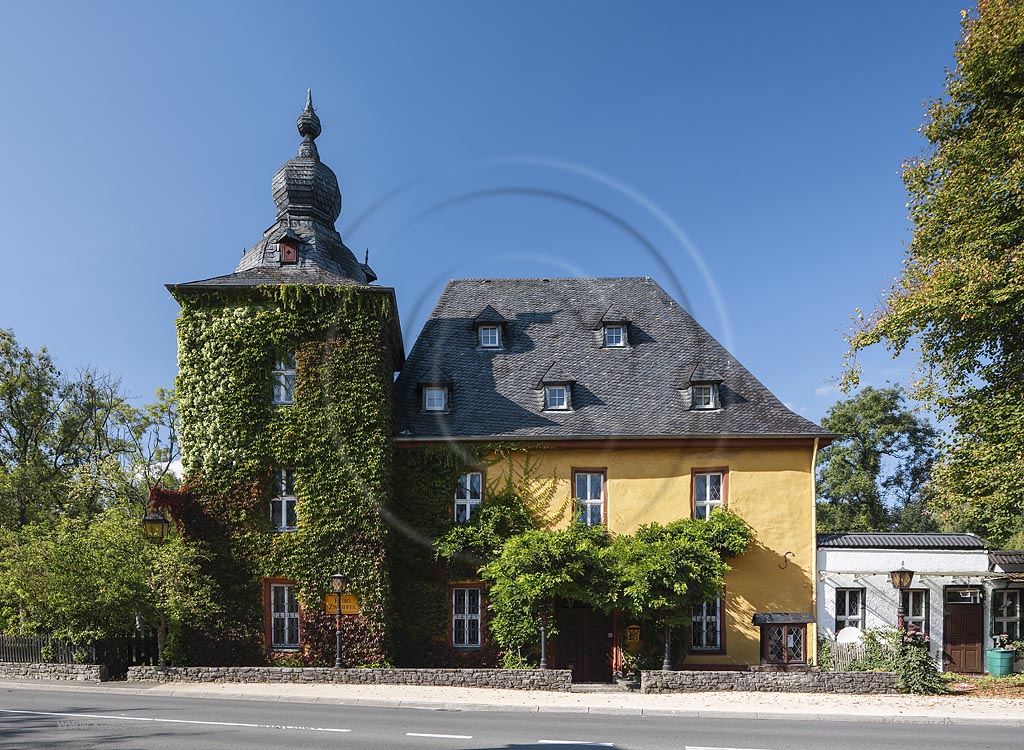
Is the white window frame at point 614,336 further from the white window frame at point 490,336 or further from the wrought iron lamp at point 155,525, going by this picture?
the wrought iron lamp at point 155,525

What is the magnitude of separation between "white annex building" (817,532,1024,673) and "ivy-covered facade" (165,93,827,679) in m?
1.26

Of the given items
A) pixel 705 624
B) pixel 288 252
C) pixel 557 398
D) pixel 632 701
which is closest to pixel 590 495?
pixel 557 398

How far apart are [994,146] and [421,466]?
1893 centimetres

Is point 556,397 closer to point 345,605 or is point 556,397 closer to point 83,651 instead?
point 345,605

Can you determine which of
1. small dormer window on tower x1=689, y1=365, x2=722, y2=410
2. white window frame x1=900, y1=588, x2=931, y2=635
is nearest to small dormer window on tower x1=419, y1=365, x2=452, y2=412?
small dormer window on tower x1=689, y1=365, x2=722, y2=410

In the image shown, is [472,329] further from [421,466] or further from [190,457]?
[190,457]

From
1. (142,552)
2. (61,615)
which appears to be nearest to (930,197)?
(142,552)

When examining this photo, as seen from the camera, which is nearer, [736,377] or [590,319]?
[736,377]

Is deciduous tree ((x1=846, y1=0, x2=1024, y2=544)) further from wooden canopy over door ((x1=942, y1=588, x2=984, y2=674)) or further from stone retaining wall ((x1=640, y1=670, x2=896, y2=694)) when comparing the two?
stone retaining wall ((x1=640, y1=670, x2=896, y2=694))

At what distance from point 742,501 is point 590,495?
4.64 m

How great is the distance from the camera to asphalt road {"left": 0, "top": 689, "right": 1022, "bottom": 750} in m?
11.0

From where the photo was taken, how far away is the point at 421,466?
21.2 m

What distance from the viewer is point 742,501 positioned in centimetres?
2064

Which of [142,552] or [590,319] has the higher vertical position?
[590,319]
